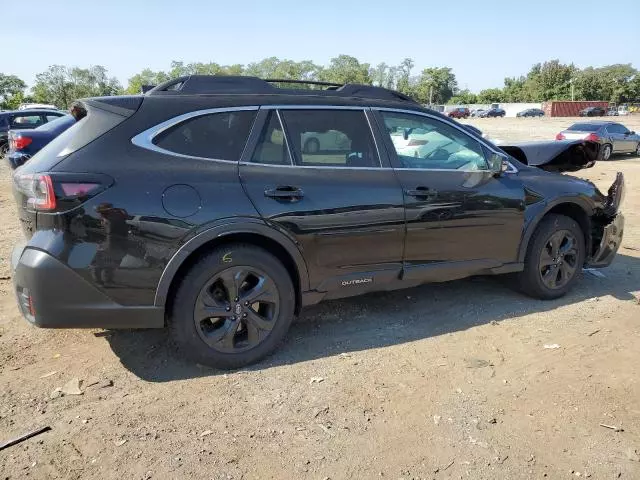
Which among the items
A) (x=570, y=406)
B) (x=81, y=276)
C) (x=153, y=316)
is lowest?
(x=570, y=406)

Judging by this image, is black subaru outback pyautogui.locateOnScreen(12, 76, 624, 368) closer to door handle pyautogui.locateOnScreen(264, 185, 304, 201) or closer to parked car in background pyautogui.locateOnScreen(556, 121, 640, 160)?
door handle pyautogui.locateOnScreen(264, 185, 304, 201)

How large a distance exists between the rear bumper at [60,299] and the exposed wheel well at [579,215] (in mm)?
3698

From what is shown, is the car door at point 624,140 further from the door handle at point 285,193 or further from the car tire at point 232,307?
the car tire at point 232,307

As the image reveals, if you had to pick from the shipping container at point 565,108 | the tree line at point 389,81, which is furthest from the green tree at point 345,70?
the shipping container at point 565,108

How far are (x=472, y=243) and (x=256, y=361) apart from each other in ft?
6.41

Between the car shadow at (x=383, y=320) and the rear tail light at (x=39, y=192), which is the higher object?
the rear tail light at (x=39, y=192)

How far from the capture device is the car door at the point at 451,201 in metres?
3.91

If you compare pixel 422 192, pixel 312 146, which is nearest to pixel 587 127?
pixel 422 192

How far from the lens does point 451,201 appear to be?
403 cm

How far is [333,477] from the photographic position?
250cm

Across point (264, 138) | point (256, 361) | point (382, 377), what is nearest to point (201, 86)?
point (264, 138)

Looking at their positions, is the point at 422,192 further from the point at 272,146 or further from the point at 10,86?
the point at 10,86

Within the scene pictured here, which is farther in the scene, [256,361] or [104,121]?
[256,361]

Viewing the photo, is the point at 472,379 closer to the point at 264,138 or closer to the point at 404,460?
the point at 404,460
